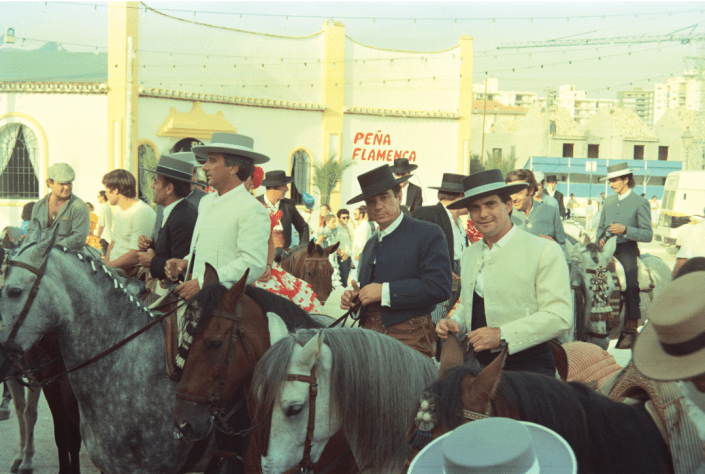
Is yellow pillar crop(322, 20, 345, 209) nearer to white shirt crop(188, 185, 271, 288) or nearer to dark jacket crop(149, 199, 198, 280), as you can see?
dark jacket crop(149, 199, 198, 280)

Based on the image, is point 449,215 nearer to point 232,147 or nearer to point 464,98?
point 232,147

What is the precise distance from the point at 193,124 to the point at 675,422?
22.1m

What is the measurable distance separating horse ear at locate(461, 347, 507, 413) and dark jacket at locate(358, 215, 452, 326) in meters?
1.46

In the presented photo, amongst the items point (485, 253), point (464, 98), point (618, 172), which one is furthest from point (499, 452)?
point (464, 98)

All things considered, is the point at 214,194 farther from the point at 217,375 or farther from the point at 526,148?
the point at 526,148

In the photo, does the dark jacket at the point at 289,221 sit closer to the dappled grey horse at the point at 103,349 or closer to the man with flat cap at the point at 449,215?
the man with flat cap at the point at 449,215

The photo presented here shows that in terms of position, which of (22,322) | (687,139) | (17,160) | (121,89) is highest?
(687,139)

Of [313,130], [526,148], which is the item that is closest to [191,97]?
[313,130]

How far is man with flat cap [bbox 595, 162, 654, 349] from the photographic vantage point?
725 cm

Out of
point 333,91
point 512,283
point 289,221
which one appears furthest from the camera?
point 333,91

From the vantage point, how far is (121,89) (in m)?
21.3

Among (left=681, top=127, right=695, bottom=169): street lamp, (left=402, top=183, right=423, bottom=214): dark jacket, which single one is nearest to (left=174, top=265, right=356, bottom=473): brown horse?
(left=402, top=183, right=423, bottom=214): dark jacket

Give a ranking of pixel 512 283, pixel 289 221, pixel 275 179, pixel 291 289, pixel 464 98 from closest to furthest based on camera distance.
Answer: pixel 512 283 → pixel 291 289 → pixel 275 179 → pixel 289 221 → pixel 464 98

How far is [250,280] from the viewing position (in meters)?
3.69
